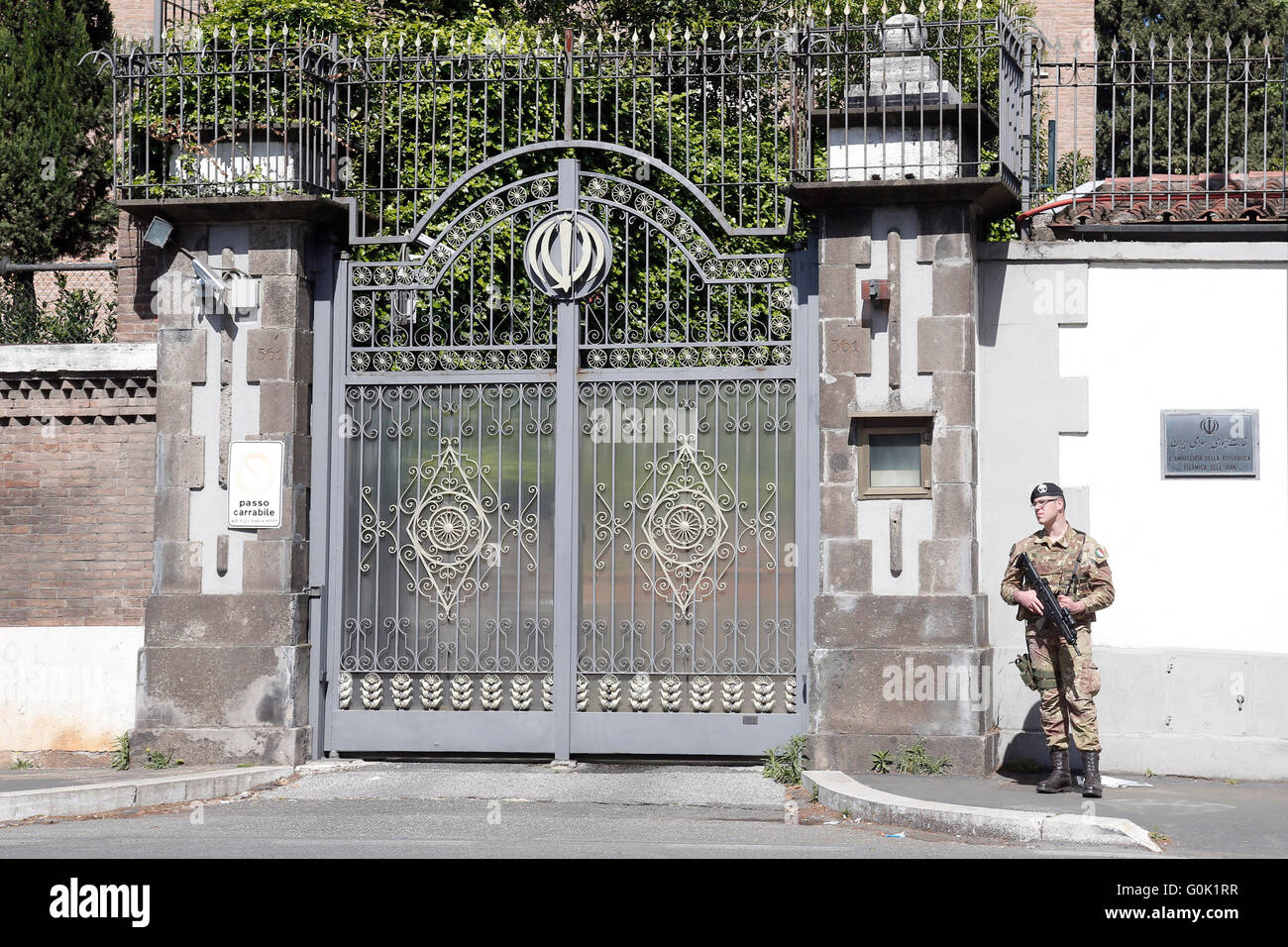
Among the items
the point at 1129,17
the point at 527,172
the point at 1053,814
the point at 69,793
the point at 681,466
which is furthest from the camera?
the point at 1129,17

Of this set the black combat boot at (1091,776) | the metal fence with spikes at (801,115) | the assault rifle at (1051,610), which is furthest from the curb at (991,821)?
the metal fence with spikes at (801,115)

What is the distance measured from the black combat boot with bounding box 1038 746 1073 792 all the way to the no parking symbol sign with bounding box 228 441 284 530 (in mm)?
5118

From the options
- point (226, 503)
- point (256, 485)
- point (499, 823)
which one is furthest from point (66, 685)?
point (499, 823)

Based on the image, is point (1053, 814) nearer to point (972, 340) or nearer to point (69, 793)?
point (972, 340)

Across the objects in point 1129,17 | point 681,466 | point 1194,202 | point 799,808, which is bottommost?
point 799,808

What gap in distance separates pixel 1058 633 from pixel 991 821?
4.61ft

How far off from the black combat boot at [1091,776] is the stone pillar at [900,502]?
3.18 ft

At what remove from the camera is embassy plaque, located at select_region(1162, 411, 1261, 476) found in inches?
399

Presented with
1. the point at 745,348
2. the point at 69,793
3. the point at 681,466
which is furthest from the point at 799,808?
the point at 69,793

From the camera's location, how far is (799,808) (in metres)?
9.23

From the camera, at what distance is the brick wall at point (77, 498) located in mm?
11188

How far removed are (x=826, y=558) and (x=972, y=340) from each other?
5.44 feet

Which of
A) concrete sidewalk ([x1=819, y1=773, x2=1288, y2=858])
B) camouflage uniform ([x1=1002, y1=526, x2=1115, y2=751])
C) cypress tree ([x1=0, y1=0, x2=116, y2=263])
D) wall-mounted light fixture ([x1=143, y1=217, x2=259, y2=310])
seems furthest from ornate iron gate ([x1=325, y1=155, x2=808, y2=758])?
cypress tree ([x1=0, y1=0, x2=116, y2=263])

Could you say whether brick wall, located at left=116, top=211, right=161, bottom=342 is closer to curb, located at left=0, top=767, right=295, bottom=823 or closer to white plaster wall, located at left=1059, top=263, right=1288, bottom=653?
curb, located at left=0, top=767, right=295, bottom=823
